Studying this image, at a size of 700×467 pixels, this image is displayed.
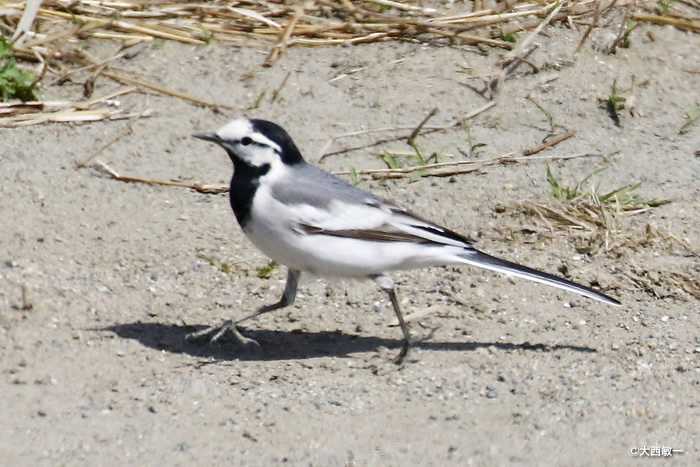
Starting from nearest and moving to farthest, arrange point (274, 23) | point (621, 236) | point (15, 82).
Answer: point (621, 236)
point (15, 82)
point (274, 23)

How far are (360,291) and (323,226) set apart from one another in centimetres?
90

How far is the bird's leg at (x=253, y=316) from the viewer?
5438mm


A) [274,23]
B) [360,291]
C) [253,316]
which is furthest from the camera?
[274,23]

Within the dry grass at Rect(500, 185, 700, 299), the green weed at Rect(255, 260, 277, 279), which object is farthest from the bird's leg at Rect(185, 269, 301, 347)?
the dry grass at Rect(500, 185, 700, 299)

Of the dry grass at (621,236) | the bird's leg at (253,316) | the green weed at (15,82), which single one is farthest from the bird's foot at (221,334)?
the green weed at (15,82)

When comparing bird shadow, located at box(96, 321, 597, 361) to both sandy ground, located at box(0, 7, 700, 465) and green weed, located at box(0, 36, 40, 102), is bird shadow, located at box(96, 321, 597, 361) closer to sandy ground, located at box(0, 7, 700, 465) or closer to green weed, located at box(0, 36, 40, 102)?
sandy ground, located at box(0, 7, 700, 465)

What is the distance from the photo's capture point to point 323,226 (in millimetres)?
5254

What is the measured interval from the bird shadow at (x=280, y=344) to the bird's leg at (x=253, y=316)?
0.17 feet

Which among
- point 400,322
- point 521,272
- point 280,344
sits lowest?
point 280,344

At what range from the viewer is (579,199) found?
6.55m

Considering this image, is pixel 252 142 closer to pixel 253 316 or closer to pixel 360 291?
pixel 253 316

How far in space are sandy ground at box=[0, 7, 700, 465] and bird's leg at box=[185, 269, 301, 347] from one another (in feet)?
0.29

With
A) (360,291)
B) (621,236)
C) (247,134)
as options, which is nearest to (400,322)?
(360,291)

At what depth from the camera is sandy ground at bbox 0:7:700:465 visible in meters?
4.54
